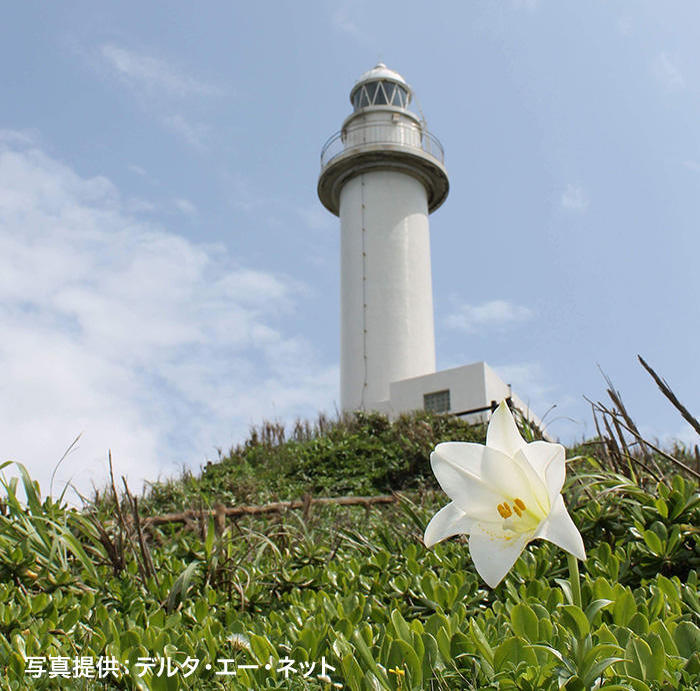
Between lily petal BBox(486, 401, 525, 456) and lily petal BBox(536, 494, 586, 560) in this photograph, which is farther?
lily petal BBox(486, 401, 525, 456)

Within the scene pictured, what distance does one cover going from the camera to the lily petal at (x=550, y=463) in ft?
4.09

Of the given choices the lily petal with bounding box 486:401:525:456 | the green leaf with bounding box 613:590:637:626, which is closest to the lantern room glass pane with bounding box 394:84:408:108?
the green leaf with bounding box 613:590:637:626

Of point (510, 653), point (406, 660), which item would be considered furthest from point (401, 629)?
point (510, 653)

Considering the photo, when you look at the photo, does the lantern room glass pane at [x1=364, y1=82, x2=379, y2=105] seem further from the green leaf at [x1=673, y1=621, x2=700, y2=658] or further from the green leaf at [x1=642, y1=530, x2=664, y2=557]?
the green leaf at [x1=673, y1=621, x2=700, y2=658]

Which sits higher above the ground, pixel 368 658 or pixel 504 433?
pixel 504 433

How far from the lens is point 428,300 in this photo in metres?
18.7

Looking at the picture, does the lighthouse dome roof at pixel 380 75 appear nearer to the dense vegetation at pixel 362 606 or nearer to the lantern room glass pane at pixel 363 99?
the lantern room glass pane at pixel 363 99

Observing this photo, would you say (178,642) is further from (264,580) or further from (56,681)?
(264,580)

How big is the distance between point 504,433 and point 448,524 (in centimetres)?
22

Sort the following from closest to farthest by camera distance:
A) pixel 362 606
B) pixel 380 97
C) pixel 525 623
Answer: pixel 525 623 → pixel 362 606 → pixel 380 97

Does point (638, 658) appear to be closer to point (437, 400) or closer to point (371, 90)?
point (437, 400)

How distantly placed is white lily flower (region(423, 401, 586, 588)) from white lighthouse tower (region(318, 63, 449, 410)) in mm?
15561

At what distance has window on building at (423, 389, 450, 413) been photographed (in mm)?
16188

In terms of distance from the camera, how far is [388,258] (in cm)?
1834
